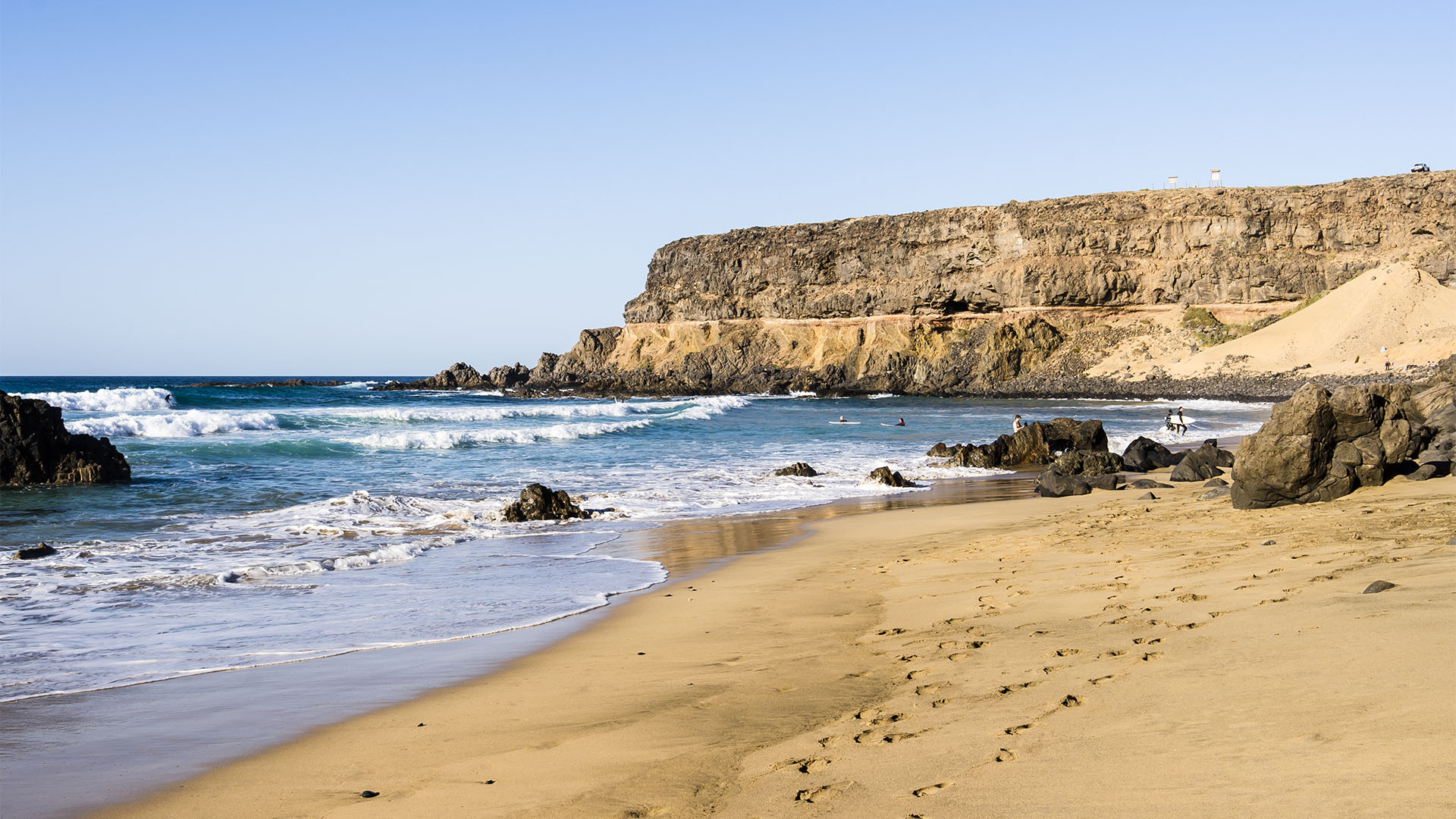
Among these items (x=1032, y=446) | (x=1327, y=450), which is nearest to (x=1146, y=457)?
(x=1032, y=446)

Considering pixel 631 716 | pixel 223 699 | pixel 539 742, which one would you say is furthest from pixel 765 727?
pixel 223 699

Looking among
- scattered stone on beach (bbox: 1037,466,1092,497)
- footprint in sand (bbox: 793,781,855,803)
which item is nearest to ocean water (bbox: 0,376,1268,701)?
scattered stone on beach (bbox: 1037,466,1092,497)

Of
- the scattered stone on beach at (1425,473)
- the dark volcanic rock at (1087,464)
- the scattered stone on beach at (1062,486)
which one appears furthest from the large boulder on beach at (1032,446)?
the scattered stone on beach at (1425,473)

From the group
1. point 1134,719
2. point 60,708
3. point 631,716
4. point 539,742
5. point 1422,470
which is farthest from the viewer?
point 1422,470

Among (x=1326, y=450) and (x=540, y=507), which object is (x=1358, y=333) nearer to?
(x=1326, y=450)

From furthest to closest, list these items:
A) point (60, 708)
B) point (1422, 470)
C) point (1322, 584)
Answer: point (1422, 470) < point (1322, 584) < point (60, 708)

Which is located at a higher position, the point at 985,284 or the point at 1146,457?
the point at 985,284

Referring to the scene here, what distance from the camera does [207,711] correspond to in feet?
16.2

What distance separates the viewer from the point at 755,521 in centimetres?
1289

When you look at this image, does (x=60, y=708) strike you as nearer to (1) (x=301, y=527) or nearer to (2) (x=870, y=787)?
(2) (x=870, y=787)

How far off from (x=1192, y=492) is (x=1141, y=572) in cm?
570

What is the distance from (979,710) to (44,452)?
17.2 meters

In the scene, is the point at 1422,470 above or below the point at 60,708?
above

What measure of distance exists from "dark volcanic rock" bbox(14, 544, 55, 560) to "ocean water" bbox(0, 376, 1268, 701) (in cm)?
23
